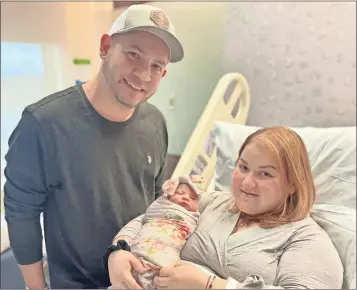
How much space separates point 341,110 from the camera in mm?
929

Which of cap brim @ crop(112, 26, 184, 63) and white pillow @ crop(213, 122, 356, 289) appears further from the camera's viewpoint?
white pillow @ crop(213, 122, 356, 289)

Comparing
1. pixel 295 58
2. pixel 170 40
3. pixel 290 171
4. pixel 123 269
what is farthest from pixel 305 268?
pixel 295 58

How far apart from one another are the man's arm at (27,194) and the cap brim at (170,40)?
0.20 m

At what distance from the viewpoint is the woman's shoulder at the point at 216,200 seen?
65 centimetres

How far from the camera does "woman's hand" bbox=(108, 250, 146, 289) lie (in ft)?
1.82

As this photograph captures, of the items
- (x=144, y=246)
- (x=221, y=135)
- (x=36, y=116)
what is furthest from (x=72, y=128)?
(x=221, y=135)

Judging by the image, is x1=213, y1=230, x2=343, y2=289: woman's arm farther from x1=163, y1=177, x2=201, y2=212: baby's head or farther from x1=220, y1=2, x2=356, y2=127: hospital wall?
x1=220, y1=2, x2=356, y2=127: hospital wall

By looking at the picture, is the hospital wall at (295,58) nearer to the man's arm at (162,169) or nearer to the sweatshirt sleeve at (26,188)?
the man's arm at (162,169)

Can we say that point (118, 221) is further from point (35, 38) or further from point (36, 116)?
point (35, 38)

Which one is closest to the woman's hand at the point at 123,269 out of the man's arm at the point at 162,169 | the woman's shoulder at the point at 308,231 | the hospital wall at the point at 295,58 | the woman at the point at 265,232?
the woman at the point at 265,232

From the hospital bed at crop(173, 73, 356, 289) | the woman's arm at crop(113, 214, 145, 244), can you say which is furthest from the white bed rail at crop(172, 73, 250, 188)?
the woman's arm at crop(113, 214, 145, 244)

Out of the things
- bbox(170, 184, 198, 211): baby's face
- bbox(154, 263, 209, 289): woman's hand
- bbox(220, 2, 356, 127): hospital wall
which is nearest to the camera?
bbox(154, 263, 209, 289): woman's hand

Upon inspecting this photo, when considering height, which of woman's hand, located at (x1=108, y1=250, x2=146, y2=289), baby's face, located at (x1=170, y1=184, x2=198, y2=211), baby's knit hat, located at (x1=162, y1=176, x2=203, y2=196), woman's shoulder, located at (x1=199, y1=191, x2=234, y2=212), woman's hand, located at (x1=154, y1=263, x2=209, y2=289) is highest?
baby's knit hat, located at (x1=162, y1=176, x2=203, y2=196)

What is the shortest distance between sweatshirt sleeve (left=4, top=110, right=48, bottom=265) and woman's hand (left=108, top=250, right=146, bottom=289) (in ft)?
0.46
